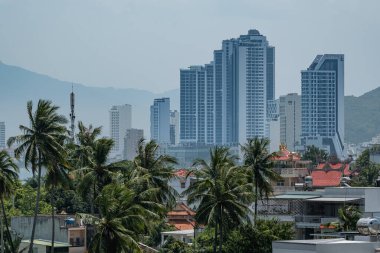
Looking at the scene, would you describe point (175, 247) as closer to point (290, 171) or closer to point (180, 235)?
point (180, 235)

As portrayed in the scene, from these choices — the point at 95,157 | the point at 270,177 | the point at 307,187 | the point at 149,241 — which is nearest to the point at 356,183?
the point at 307,187

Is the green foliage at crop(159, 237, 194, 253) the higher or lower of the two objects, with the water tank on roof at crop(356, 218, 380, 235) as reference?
lower

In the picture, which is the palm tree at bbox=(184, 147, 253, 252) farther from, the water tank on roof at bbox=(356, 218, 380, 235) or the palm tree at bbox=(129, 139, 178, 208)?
the water tank on roof at bbox=(356, 218, 380, 235)

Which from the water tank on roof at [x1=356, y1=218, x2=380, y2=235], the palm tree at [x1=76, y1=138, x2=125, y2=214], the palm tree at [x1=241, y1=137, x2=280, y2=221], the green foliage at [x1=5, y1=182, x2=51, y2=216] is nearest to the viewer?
the water tank on roof at [x1=356, y1=218, x2=380, y2=235]

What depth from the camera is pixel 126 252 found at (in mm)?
52906

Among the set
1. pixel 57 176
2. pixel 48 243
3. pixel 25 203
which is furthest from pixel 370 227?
pixel 25 203

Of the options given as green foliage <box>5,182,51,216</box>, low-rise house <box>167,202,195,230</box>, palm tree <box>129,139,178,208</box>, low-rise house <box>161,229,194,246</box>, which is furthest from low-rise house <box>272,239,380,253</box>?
green foliage <box>5,182,51,216</box>

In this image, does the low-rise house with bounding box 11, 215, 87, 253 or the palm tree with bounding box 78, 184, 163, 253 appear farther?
the low-rise house with bounding box 11, 215, 87, 253

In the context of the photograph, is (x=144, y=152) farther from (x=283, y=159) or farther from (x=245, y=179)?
(x=283, y=159)

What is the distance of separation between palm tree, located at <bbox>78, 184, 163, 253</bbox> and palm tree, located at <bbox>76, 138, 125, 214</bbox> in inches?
718

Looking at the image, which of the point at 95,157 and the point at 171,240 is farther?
the point at 171,240

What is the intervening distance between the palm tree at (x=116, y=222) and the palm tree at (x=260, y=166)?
2545cm

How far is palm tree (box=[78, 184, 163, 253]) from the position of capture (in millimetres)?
51906

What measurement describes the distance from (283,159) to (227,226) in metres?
96.0
